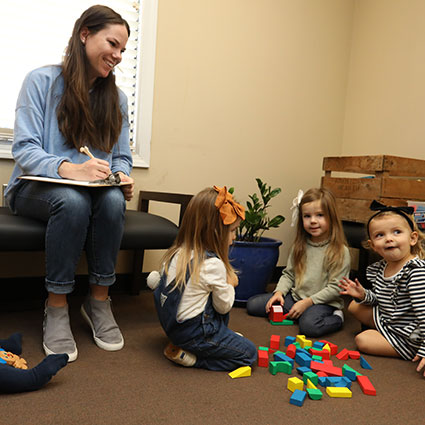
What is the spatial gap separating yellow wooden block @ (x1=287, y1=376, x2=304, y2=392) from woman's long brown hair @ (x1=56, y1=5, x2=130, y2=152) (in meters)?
1.12

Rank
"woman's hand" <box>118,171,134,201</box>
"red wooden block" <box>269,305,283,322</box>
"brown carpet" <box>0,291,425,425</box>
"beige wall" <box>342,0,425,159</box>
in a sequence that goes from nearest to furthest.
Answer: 1. "brown carpet" <box>0,291,425,425</box>
2. "woman's hand" <box>118,171,134,201</box>
3. "red wooden block" <box>269,305,283,322</box>
4. "beige wall" <box>342,0,425,159</box>

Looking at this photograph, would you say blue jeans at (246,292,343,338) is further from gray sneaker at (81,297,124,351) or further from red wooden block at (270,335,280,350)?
gray sneaker at (81,297,124,351)

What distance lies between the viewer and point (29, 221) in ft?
5.16

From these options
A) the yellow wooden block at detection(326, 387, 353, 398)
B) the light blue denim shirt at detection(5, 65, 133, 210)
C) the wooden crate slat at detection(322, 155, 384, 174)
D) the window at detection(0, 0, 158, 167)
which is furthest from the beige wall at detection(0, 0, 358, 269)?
the yellow wooden block at detection(326, 387, 353, 398)

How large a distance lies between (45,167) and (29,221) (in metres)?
0.21

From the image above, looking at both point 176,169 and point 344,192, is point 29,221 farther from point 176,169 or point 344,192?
point 344,192

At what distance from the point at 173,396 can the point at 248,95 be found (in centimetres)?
192

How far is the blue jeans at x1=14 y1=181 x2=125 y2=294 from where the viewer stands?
4.77ft

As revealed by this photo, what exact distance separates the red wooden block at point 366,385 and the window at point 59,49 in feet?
4.97

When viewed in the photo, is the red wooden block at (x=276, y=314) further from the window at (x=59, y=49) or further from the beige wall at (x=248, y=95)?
the window at (x=59, y=49)

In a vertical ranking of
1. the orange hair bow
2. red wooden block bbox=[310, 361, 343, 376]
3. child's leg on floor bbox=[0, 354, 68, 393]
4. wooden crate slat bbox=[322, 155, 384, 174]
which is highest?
wooden crate slat bbox=[322, 155, 384, 174]

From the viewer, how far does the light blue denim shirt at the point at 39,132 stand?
5.09 ft

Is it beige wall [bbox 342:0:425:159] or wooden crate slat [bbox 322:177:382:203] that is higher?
beige wall [bbox 342:0:425:159]

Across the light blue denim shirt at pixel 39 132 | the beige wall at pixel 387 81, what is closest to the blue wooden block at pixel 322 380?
the light blue denim shirt at pixel 39 132
